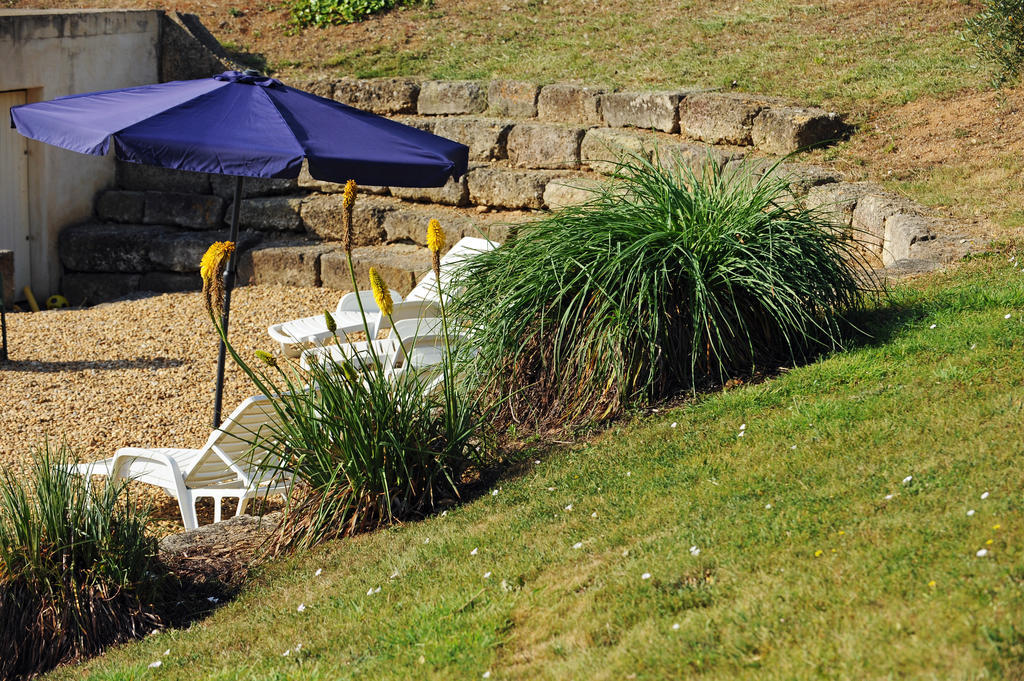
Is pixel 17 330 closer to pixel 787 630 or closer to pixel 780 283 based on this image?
pixel 780 283

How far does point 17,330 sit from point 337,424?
18.2 ft

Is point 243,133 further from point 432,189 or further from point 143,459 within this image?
point 432,189

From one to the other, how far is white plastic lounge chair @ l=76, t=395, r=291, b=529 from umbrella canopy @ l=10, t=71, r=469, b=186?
48.0 inches

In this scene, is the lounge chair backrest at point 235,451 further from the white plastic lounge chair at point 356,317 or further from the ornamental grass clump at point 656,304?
the white plastic lounge chair at point 356,317

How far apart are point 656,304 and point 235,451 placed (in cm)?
208

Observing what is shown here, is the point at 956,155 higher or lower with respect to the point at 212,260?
higher

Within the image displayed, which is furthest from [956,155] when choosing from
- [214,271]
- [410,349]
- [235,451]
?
[214,271]

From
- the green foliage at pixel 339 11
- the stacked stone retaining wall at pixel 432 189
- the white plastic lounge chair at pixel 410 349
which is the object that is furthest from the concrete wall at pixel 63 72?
the white plastic lounge chair at pixel 410 349

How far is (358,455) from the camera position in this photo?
434cm

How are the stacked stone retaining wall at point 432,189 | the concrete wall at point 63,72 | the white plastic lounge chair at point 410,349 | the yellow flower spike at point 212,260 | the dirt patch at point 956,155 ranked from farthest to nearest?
the concrete wall at point 63,72 → the stacked stone retaining wall at point 432,189 → the dirt patch at point 956,155 → the white plastic lounge chair at point 410,349 → the yellow flower spike at point 212,260

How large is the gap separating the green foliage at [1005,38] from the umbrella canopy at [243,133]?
4906mm

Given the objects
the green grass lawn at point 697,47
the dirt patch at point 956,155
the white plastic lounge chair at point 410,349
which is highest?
the green grass lawn at point 697,47

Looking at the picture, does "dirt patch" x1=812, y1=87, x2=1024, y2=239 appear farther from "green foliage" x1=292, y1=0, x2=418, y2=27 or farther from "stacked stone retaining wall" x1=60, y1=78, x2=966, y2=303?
"green foliage" x1=292, y1=0, x2=418, y2=27

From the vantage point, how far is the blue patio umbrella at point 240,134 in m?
5.30
